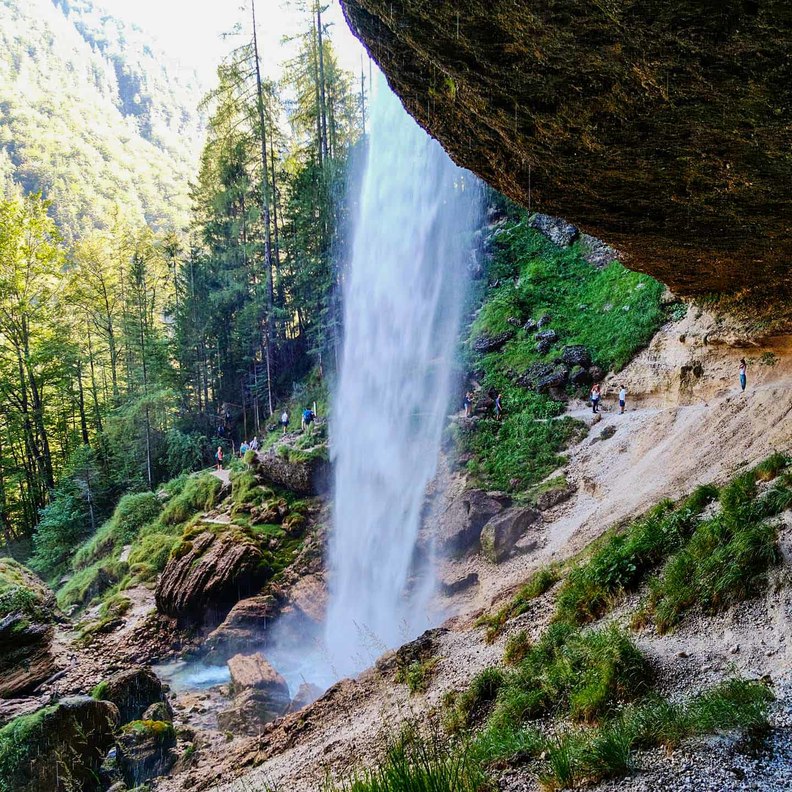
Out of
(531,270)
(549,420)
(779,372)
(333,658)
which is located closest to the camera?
(779,372)

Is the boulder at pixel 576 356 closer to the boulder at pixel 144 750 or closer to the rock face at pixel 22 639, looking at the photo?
the boulder at pixel 144 750

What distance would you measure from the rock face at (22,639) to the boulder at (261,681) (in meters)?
3.99

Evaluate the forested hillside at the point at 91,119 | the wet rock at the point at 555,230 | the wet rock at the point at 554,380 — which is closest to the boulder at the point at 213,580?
the wet rock at the point at 554,380

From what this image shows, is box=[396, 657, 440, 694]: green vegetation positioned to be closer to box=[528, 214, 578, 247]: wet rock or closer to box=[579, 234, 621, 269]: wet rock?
box=[579, 234, 621, 269]: wet rock

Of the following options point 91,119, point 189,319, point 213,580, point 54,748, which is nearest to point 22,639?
point 213,580

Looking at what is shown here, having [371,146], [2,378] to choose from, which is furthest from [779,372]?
[2,378]

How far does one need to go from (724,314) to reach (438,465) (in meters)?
8.59

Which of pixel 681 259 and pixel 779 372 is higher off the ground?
pixel 681 259

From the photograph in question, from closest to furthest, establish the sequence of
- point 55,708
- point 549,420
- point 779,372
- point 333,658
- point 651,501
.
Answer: point 55,708 → point 651,501 → point 779,372 → point 333,658 → point 549,420

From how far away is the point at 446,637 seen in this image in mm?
8492

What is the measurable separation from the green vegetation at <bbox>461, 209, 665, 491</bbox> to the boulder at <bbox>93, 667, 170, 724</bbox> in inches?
360

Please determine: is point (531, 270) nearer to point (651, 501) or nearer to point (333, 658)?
point (651, 501)

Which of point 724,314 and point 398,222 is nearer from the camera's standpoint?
point 724,314

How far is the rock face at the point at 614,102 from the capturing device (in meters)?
2.77
